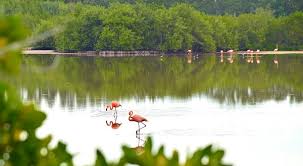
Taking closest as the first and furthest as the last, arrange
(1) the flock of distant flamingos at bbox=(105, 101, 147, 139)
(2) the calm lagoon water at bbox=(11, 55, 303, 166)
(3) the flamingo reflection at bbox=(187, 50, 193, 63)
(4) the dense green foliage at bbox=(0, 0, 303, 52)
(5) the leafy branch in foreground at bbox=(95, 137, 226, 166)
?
(5) the leafy branch in foreground at bbox=(95, 137, 226, 166), (2) the calm lagoon water at bbox=(11, 55, 303, 166), (1) the flock of distant flamingos at bbox=(105, 101, 147, 139), (3) the flamingo reflection at bbox=(187, 50, 193, 63), (4) the dense green foliage at bbox=(0, 0, 303, 52)

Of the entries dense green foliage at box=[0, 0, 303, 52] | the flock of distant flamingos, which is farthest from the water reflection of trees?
dense green foliage at box=[0, 0, 303, 52]

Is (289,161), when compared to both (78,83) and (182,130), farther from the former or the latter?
(78,83)

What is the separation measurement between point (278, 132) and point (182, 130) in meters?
1.58

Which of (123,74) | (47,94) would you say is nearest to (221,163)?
(47,94)

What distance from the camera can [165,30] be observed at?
153ft

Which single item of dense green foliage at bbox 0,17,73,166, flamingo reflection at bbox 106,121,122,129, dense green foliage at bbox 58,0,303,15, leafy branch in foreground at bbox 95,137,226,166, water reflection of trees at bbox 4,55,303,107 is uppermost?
dense green foliage at bbox 58,0,303,15

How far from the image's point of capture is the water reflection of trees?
61.8ft

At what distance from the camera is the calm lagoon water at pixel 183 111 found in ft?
38.2

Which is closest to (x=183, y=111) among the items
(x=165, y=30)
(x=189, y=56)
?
(x=189, y=56)

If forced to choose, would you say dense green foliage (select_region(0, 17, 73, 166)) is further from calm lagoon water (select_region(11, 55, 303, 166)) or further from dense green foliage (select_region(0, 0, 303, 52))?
dense green foliage (select_region(0, 0, 303, 52))

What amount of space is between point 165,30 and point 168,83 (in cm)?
2363

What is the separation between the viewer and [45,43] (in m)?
50.5

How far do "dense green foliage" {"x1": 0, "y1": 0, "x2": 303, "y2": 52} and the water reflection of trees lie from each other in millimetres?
14713

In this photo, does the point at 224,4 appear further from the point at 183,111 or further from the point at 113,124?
the point at 113,124
